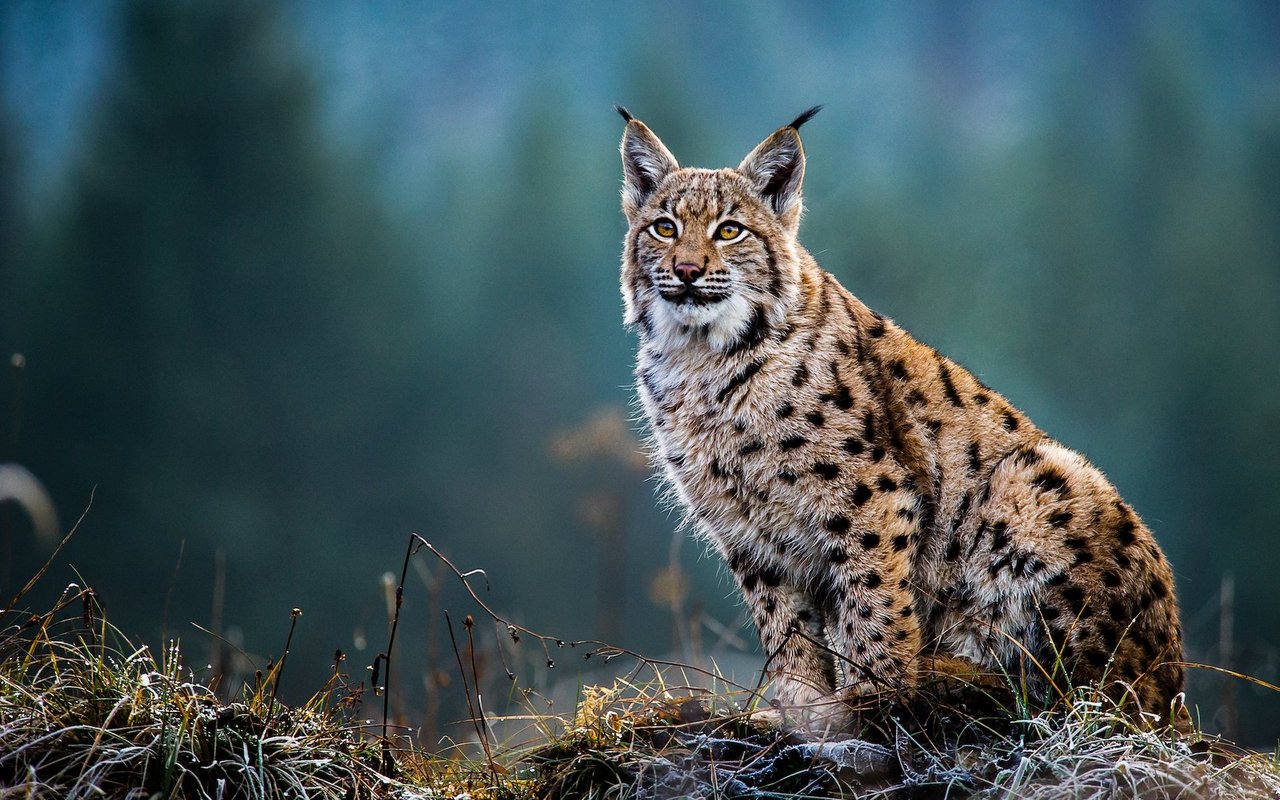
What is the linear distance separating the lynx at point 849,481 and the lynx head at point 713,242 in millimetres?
12

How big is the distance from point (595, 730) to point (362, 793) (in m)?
0.95

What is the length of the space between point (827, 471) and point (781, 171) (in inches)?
72.1

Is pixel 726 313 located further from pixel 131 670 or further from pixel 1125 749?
pixel 131 670

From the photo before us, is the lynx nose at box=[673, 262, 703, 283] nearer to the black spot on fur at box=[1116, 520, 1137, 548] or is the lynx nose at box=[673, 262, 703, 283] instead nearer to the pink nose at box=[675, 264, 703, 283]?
the pink nose at box=[675, 264, 703, 283]

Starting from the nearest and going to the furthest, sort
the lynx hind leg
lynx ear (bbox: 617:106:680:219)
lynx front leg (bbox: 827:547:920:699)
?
the lynx hind leg → lynx front leg (bbox: 827:547:920:699) → lynx ear (bbox: 617:106:680:219)

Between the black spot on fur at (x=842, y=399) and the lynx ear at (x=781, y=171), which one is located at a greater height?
the lynx ear at (x=781, y=171)

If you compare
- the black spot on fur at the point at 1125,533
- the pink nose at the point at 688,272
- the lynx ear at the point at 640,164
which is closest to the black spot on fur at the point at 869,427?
the pink nose at the point at 688,272

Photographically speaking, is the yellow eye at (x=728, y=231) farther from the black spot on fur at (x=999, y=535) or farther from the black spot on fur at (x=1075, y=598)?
the black spot on fur at (x=1075, y=598)

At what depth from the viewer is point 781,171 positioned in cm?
612

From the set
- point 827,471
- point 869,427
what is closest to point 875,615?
point 827,471

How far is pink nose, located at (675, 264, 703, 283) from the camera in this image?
553cm

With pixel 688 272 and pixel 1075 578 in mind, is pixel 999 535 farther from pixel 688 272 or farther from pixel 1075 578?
pixel 688 272

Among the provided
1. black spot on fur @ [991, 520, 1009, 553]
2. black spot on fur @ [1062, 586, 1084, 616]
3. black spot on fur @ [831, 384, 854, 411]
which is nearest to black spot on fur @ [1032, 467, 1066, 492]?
black spot on fur @ [991, 520, 1009, 553]

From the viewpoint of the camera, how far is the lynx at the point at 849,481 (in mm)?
5145
